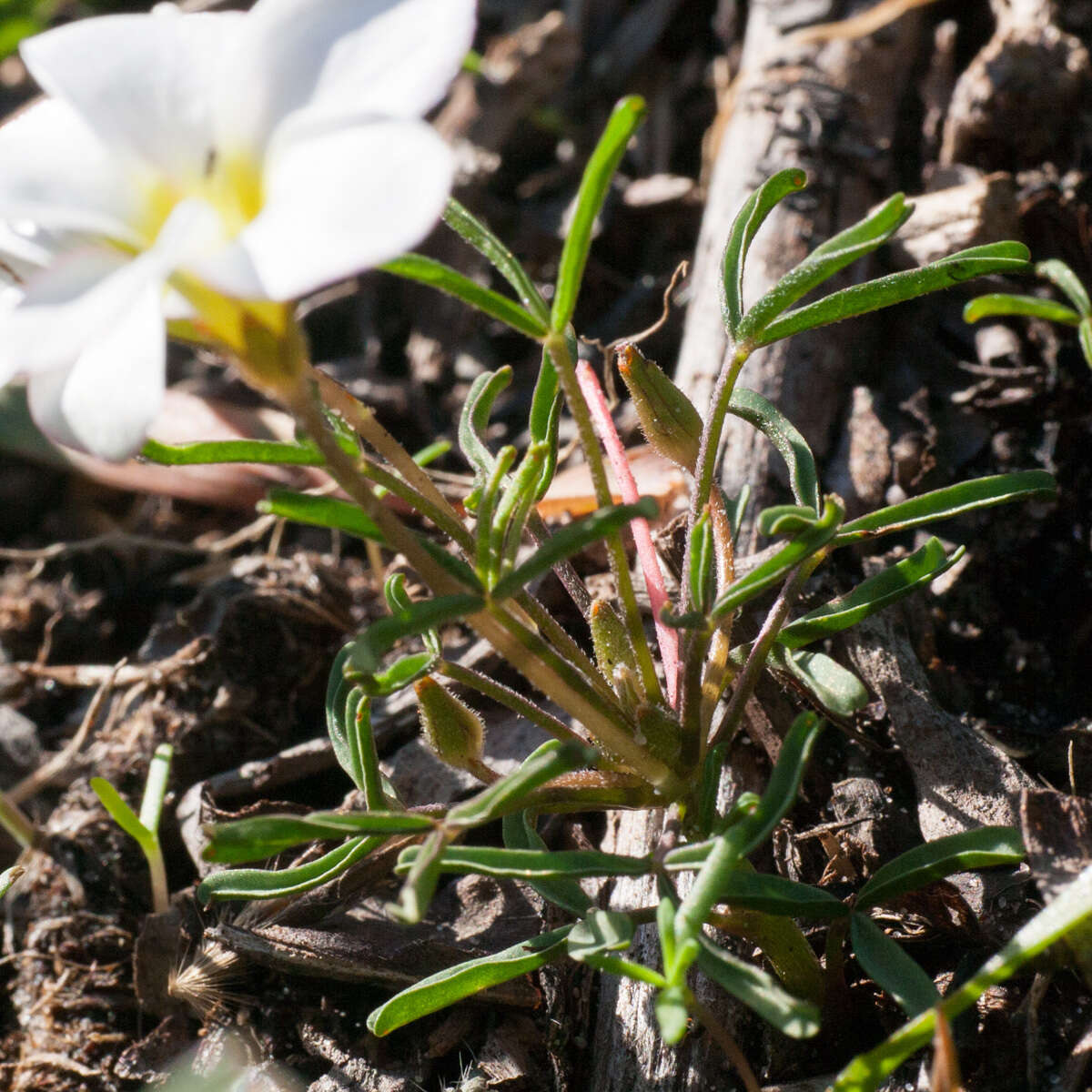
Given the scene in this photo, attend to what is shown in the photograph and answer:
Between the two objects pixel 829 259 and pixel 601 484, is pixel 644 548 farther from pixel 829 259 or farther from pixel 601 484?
pixel 829 259

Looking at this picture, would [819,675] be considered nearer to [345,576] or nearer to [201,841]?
[201,841]

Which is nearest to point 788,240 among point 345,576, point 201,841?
point 345,576

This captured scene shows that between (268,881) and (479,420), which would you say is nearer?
(268,881)

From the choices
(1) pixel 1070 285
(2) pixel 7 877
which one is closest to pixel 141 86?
(2) pixel 7 877

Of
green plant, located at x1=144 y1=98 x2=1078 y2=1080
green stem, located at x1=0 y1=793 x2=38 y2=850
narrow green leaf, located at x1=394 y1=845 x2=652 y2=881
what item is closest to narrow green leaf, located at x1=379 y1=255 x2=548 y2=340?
green plant, located at x1=144 y1=98 x2=1078 y2=1080

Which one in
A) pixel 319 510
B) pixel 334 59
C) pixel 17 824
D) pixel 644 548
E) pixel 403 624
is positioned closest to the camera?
pixel 334 59

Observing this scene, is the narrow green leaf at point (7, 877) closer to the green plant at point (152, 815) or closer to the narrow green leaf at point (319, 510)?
the green plant at point (152, 815)

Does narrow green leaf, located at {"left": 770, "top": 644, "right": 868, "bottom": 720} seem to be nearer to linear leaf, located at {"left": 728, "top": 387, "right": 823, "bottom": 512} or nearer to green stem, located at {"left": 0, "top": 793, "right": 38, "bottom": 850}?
linear leaf, located at {"left": 728, "top": 387, "right": 823, "bottom": 512}
